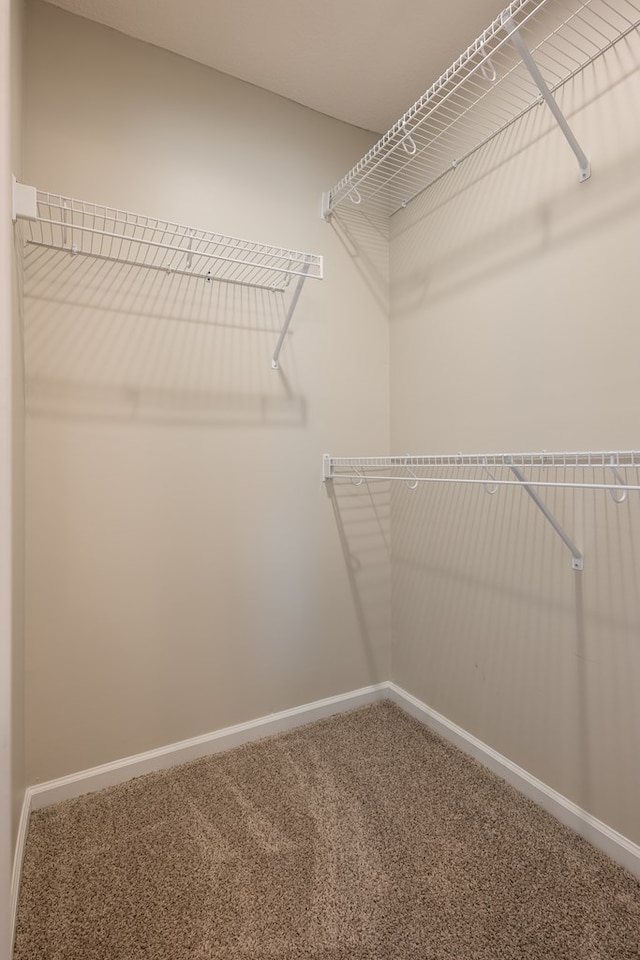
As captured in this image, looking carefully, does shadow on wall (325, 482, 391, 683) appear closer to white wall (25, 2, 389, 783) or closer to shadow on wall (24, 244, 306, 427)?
white wall (25, 2, 389, 783)

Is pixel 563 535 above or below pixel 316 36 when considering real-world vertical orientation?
below

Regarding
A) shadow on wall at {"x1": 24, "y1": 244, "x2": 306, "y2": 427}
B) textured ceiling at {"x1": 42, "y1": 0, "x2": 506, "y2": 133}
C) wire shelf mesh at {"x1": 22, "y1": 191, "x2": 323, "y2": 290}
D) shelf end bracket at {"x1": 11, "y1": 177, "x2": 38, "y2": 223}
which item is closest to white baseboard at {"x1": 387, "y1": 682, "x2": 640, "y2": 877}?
shadow on wall at {"x1": 24, "y1": 244, "x2": 306, "y2": 427}

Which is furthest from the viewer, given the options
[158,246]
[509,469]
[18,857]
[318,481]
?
[318,481]

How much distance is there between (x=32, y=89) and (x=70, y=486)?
126cm

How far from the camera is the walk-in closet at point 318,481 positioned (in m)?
1.24

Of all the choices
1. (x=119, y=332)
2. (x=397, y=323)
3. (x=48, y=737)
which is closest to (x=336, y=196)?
(x=397, y=323)

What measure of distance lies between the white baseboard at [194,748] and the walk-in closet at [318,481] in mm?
15

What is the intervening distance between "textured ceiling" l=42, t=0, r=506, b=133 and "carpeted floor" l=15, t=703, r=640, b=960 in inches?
102

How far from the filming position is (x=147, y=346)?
5.55 ft

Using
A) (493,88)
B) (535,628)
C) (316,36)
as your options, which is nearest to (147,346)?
(316,36)

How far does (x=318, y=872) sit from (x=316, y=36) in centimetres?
265

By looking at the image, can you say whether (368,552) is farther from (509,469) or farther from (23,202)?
(23,202)

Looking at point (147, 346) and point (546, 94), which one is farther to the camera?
point (147, 346)

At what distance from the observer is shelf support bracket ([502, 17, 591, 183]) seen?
1.13 m
